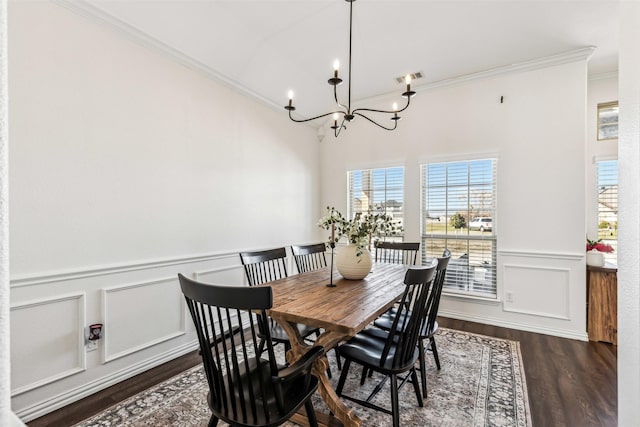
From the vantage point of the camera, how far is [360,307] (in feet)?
5.74

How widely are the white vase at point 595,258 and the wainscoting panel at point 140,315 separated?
4280 millimetres

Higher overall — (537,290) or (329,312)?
(329,312)

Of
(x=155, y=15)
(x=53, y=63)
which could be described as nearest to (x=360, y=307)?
(x=53, y=63)

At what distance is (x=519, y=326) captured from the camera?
3.41 meters

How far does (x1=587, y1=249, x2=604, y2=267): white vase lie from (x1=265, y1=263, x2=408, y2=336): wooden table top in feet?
7.38

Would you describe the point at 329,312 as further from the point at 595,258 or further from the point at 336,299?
the point at 595,258

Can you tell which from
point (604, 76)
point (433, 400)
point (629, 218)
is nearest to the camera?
point (629, 218)

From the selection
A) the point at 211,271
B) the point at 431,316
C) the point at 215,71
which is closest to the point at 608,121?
the point at 431,316

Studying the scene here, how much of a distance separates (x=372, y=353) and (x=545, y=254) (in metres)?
2.71

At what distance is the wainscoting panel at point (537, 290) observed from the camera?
3229 mm

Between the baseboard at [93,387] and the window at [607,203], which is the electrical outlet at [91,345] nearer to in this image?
the baseboard at [93,387]

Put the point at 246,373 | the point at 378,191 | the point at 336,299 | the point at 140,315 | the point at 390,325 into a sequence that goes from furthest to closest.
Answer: the point at 378,191 < the point at 140,315 < the point at 390,325 < the point at 336,299 < the point at 246,373

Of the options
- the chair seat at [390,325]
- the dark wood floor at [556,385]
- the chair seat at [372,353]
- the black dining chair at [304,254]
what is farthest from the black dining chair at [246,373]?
the black dining chair at [304,254]

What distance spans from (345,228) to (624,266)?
1.70 meters
